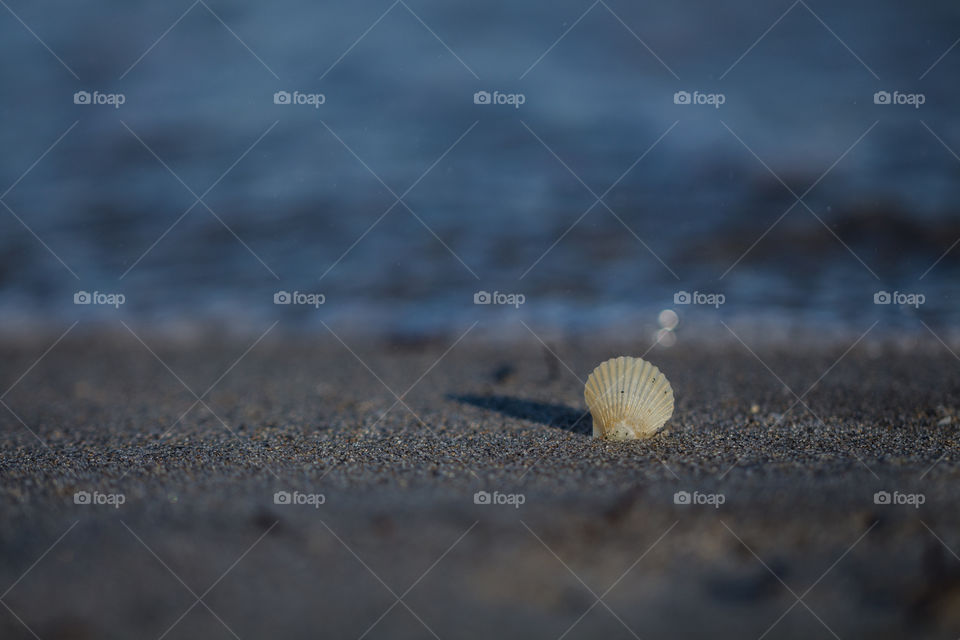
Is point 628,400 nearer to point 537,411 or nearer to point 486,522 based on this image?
point 537,411

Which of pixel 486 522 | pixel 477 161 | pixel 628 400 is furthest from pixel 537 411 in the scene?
pixel 477 161

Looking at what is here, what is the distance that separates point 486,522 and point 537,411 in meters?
1.17

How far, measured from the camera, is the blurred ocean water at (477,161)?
5023 mm

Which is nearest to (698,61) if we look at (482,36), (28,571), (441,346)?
(482,36)

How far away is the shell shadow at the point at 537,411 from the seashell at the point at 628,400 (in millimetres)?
176

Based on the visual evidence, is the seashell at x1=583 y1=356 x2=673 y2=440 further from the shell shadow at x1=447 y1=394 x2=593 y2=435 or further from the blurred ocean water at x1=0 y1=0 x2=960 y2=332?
the blurred ocean water at x1=0 y1=0 x2=960 y2=332

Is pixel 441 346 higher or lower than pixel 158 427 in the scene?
higher

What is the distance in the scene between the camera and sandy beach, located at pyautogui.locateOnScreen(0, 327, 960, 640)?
189 centimetres

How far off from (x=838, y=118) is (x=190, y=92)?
19.6 ft

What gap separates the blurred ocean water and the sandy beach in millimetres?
1585

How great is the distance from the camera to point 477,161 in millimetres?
6410

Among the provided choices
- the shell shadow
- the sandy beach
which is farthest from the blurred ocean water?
the sandy beach

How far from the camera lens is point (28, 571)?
2014 mm

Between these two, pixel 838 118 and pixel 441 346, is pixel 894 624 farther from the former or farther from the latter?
pixel 838 118
